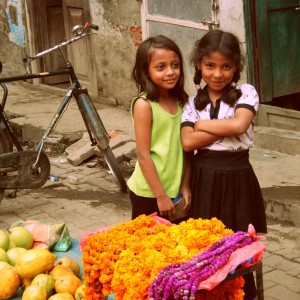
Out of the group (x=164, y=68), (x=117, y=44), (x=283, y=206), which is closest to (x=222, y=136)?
(x=164, y=68)

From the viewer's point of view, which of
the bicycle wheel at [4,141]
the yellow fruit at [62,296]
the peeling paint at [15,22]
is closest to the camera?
the yellow fruit at [62,296]

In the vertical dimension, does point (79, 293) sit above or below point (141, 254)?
below

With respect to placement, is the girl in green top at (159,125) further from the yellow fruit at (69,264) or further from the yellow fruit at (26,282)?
the yellow fruit at (26,282)

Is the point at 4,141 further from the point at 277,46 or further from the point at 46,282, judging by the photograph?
the point at 46,282

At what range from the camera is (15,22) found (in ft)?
39.7

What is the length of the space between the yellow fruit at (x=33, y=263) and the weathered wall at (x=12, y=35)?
8.77 metres

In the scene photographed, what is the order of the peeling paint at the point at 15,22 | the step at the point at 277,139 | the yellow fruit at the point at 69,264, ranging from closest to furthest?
1. the yellow fruit at the point at 69,264
2. the step at the point at 277,139
3. the peeling paint at the point at 15,22

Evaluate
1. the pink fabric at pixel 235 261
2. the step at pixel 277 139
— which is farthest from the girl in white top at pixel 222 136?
the step at pixel 277 139

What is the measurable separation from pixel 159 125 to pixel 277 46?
4.54 metres

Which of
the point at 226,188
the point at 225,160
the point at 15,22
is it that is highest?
the point at 15,22

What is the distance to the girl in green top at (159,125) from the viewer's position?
3.85 m

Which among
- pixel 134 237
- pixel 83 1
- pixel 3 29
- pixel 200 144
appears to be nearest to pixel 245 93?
pixel 200 144

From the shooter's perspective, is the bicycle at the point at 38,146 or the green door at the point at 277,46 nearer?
the bicycle at the point at 38,146

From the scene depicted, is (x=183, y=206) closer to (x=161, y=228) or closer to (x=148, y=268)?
(x=161, y=228)
